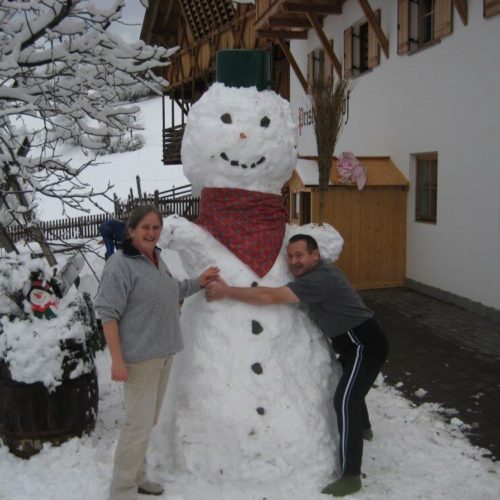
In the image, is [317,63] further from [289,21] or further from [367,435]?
[367,435]

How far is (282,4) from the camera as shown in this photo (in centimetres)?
1052

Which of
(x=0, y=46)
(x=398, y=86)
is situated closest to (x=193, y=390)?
(x=0, y=46)

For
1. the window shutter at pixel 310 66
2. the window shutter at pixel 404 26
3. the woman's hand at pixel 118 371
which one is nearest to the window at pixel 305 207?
the window shutter at pixel 404 26

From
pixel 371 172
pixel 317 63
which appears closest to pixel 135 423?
pixel 371 172

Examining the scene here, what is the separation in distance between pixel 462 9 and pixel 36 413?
23.5 ft

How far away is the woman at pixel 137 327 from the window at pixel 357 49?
28.7ft

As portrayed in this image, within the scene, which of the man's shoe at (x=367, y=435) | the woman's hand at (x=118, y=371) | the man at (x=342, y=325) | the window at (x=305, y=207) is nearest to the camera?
the woman's hand at (x=118, y=371)

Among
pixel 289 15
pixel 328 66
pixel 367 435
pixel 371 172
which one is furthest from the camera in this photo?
pixel 328 66

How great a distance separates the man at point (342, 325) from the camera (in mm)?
3242

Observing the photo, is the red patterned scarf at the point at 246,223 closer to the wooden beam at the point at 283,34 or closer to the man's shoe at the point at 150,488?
the man's shoe at the point at 150,488

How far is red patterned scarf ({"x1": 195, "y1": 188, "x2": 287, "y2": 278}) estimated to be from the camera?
352 centimetres

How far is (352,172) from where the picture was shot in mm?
9078

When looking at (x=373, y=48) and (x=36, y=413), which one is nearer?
(x=36, y=413)

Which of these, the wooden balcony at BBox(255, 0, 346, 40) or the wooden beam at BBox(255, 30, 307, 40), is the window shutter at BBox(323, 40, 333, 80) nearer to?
the wooden balcony at BBox(255, 0, 346, 40)
